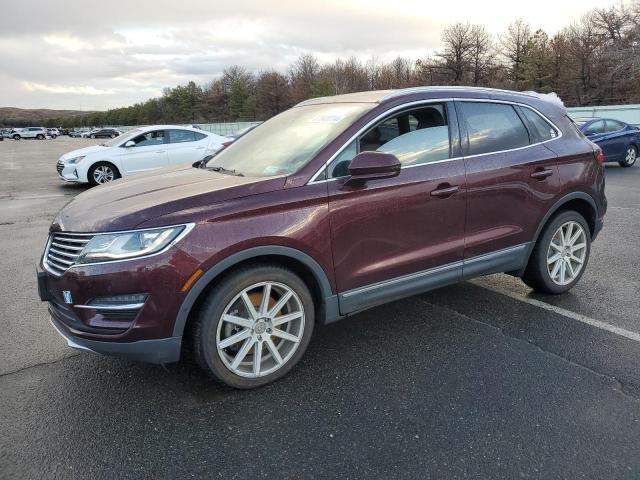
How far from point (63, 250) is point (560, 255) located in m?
4.04

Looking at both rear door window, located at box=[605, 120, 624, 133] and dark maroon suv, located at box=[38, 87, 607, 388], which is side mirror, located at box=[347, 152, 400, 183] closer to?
dark maroon suv, located at box=[38, 87, 607, 388]

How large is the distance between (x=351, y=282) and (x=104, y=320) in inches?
59.3

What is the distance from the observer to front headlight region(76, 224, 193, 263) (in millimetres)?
2652

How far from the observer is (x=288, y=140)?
368cm

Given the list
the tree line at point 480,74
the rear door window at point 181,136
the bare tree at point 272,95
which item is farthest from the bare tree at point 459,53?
the rear door window at point 181,136

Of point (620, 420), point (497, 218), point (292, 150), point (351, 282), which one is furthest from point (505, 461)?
point (292, 150)

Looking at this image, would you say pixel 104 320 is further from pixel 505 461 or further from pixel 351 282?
pixel 505 461

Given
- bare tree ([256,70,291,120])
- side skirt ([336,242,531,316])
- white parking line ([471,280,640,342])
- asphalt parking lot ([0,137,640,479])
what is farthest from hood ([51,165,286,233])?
bare tree ([256,70,291,120])

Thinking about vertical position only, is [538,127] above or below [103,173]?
above

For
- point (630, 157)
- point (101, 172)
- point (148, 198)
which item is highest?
point (148, 198)

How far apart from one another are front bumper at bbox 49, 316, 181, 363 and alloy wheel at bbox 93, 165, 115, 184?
35.2 feet

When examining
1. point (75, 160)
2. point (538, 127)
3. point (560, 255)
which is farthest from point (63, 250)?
point (75, 160)

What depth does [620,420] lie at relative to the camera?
107 inches

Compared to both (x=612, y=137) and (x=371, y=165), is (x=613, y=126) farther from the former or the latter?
(x=371, y=165)
